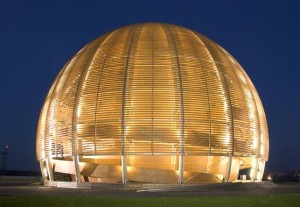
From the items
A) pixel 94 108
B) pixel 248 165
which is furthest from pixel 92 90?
pixel 248 165

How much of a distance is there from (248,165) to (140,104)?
39.4 ft

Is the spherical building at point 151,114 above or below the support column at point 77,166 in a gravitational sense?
above

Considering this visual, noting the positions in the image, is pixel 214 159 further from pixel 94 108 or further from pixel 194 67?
pixel 94 108

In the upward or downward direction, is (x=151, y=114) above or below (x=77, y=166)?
above

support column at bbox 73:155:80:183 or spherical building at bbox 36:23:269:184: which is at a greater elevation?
spherical building at bbox 36:23:269:184

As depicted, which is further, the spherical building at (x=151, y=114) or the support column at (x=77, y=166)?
the support column at (x=77, y=166)

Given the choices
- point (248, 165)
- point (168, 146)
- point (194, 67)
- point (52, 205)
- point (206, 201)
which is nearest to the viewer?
point (52, 205)

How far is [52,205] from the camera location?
16.1m

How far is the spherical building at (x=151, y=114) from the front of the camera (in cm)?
2959

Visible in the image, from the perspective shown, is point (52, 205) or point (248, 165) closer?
point (52, 205)

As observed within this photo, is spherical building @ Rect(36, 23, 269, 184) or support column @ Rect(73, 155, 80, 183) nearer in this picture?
spherical building @ Rect(36, 23, 269, 184)

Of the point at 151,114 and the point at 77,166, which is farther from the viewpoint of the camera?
the point at 77,166

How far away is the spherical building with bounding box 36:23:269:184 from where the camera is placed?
29594mm

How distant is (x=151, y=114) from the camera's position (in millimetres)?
29516
